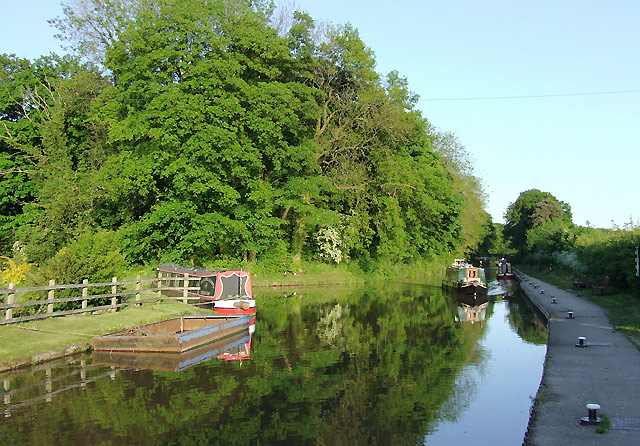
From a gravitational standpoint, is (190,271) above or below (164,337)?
above

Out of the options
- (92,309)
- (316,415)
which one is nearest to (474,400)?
(316,415)

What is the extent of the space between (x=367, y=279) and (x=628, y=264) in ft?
88.5

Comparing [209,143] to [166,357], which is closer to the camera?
[166,357]

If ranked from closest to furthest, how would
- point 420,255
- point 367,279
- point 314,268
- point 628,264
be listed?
point 628,264, point 314,268, point 367,279, point 420,255

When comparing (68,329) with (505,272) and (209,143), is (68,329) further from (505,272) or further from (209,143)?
(505,272)

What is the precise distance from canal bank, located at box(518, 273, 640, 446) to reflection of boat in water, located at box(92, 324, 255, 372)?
835cm

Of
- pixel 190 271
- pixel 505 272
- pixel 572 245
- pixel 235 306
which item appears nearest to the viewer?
pixel 235 306

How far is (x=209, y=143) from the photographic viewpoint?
34656 millimetres

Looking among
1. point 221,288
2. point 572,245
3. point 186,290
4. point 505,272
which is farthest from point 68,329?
point 505,272

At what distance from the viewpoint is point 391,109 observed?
145 ft

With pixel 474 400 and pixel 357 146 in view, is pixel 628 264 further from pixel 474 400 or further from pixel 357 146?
pixel 357 146

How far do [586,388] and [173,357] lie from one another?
10515mm

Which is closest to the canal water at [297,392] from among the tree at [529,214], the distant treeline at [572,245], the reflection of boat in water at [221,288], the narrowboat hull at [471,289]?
the reflection of boat in water at [221,288]

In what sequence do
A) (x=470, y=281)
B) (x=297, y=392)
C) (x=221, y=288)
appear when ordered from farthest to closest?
(x=470, y=281)
(x=221, y=288)
(x=297, y=392)
